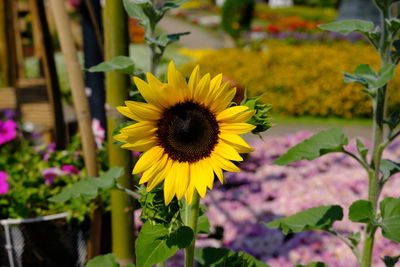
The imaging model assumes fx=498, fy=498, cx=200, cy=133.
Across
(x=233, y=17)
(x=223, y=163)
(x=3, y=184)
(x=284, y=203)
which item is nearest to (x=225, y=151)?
(x=223, y=163)

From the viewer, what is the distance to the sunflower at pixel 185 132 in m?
1.16

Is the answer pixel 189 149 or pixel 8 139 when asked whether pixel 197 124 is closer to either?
pixel 189 149

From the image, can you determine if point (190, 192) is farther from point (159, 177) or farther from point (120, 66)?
point (120, 66)

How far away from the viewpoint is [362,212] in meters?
1.59

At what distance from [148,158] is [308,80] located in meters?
7.33

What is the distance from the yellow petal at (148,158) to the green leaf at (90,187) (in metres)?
0.55

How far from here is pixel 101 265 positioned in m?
1.70

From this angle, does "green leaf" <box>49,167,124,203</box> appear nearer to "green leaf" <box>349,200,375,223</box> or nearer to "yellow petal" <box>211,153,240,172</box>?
"yellow petal" <box>211,153,240,172</box>

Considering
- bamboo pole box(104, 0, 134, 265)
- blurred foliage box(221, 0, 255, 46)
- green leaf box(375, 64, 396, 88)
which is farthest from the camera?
blurred foliage box(221, 0, 255, 46)

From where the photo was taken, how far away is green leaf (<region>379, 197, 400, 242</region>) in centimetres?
151

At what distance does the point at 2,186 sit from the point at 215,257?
50.7 inches

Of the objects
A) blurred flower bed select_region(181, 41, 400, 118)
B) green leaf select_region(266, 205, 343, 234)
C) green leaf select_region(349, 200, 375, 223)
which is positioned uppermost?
green leaf select_region(349, 200, 375, 223)

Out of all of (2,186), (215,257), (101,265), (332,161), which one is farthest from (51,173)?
(332,161)

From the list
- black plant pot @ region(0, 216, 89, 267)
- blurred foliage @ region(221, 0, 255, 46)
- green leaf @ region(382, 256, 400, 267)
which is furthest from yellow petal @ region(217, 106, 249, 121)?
blurred foliage @ region(221, 0, 255, 46)
